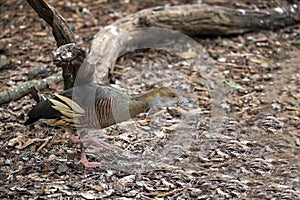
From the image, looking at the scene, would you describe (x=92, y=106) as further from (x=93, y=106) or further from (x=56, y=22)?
(x=56, y=22)

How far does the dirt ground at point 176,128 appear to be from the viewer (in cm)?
479

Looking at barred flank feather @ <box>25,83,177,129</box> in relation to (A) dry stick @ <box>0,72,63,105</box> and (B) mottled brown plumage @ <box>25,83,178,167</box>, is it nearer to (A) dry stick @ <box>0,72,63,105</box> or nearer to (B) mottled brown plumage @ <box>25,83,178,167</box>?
(B) mottled brown plumage @ <box>25,83,178,167</box>

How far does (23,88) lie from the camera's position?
6215 mm

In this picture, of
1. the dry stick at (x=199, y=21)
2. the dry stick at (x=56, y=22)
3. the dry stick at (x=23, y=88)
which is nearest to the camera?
the dry stick at (x=56, y=22)

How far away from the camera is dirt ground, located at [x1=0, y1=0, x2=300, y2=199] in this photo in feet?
15.7

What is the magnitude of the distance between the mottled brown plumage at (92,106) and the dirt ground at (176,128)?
401 mm

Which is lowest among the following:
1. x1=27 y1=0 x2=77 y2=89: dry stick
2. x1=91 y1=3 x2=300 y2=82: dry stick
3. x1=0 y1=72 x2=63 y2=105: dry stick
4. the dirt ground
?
the dirt ground

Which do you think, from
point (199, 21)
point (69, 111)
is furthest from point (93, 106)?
point (199, 21)

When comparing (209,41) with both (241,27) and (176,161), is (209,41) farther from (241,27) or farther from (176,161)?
(176,161)

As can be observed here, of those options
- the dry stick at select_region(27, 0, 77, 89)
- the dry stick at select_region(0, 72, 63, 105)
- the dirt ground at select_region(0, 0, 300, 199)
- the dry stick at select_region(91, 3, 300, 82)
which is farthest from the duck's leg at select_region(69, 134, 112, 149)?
the dry stick at select_region(91, 3, 300, 82)

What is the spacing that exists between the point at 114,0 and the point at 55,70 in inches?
84.6

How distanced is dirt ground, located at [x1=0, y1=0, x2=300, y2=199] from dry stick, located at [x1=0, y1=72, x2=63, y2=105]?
73 millimetres

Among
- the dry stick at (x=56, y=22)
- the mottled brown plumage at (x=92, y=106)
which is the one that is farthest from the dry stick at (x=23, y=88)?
the mottled brown plumage at (x=92, y=106)

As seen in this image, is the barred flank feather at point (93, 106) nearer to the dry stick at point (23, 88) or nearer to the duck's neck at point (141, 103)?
the duck's neck at point (141, 103)
